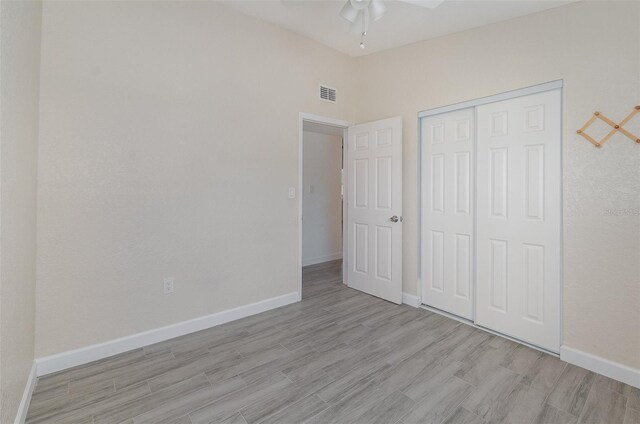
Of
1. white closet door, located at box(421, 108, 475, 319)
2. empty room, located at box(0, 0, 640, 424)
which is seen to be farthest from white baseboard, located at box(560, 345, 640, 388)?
white closet door, located at box(421, 108, 475, 319)

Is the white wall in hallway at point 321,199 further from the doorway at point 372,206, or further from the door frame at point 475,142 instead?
the door frame at point 475,142

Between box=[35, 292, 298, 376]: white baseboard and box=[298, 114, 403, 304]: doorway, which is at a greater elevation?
box=[298, 114, 403, 304]: doorway

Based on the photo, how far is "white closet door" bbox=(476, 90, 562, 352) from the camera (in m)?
2.29

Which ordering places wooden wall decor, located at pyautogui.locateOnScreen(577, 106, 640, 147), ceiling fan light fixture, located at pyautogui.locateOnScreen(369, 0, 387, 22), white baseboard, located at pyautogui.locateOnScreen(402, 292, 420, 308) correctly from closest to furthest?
wooden wall decor, located at pyautogui.locateOnScreen(577, 106, 640, 147) < ceiling fan light fixture, located at pyautogui.locateOnScreen(369, 0, 387, 22) < white baseboard, located at pyautogui.locateOnScreen(402, 292, 420, 308)

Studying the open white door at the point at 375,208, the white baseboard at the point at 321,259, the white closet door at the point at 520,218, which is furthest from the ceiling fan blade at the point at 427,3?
the white baseboard at the point at 321,259

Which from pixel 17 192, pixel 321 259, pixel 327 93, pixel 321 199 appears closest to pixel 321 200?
pixel 321 199

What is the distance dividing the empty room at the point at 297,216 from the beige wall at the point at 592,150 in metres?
0.01

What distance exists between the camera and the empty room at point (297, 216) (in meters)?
1.76

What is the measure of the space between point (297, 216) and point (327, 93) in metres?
1.54

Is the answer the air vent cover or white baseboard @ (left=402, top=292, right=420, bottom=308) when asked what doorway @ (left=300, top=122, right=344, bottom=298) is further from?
white baseboard @ (left=402, top=292, right=420, bottom=308)

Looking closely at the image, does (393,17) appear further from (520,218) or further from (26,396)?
(26,396)

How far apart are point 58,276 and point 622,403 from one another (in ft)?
12.3

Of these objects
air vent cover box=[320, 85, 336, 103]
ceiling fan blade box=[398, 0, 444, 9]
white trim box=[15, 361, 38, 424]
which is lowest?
white trim box=[15, 361, 38, 424]

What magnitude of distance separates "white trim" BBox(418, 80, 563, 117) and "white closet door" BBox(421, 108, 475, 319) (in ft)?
0.22
